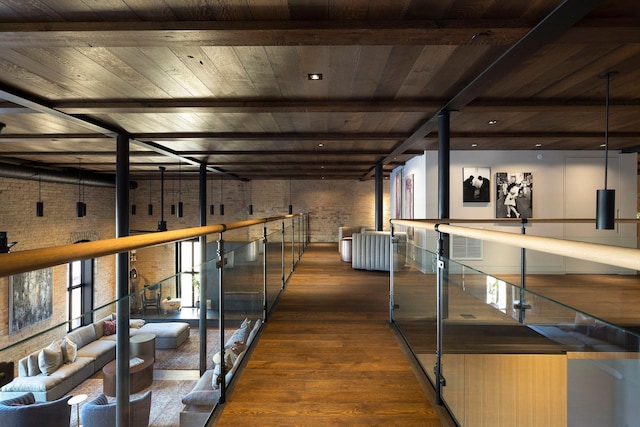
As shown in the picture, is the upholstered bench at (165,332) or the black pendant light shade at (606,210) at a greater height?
the black pendant light shade at (606,210)

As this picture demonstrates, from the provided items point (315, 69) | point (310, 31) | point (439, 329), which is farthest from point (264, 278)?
point (310, 31)

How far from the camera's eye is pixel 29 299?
28.8 feet

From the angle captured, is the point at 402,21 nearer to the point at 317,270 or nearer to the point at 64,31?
the point at 64,31

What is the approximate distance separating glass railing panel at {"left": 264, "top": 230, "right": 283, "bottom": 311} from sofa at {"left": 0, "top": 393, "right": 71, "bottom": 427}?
2669 mm

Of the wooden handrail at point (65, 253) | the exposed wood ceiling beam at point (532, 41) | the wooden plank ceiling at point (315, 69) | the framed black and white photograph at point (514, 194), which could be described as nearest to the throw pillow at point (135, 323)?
the wooden handrail at point (65, 253)

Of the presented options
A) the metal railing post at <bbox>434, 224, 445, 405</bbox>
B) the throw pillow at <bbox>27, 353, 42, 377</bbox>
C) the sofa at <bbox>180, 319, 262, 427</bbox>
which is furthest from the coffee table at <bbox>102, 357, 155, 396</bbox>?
the metal railing post at <bbox>434, 224, 445, 405</bbox>

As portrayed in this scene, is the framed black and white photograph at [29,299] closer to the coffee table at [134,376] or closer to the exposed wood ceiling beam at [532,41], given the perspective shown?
the coffee table at [134,376]

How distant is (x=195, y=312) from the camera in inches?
71.2

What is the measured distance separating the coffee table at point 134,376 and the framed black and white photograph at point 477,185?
6844 millimetres

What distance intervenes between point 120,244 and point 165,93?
3.10m

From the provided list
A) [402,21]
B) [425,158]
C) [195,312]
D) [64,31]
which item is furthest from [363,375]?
[425,158]

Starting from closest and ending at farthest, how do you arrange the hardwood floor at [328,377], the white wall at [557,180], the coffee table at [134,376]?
1. the coffee table at [134,376]
2. the hardwood floor at [328,377]
3. the white wall at [557,180]

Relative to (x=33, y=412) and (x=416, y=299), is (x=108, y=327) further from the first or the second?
(x=416, y=299)

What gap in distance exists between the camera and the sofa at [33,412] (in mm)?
668
